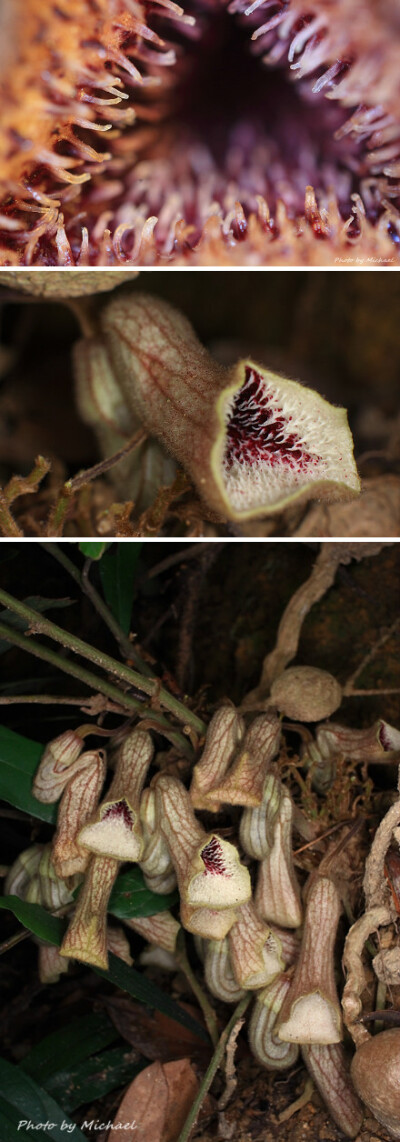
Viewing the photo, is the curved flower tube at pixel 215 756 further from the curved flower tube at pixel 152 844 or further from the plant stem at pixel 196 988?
the plant stem at pixel 196 988

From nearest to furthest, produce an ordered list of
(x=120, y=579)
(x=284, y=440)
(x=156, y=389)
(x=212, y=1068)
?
1. (x=284, y=440)
2. (x=156, y=389)
3. (x=212, y=1068)
4. (x=120, y=579)

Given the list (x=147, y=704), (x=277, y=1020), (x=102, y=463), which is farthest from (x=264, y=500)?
(x=277, y=1020)

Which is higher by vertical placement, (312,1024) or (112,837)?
(112,837)

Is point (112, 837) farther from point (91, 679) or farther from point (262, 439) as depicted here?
point (262, 439)

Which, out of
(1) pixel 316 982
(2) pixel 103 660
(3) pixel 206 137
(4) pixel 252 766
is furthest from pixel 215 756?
(3) pixel 206 137

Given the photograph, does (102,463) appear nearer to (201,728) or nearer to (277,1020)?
(201,728)

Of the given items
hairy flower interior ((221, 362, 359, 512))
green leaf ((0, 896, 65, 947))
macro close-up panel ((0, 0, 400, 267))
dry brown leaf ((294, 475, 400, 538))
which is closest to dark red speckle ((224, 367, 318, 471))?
hairy flower interior ((221, 362, 359, 512))
